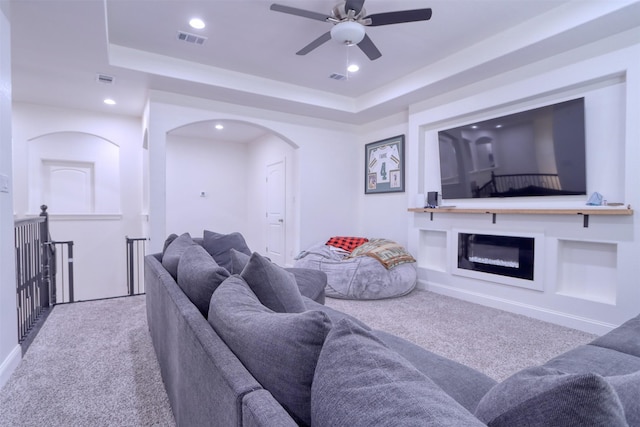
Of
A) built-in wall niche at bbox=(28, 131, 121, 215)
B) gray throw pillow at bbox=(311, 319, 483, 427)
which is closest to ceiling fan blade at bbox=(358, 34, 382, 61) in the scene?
gray throw pillow at bbox=(311, 319, 483, 427)

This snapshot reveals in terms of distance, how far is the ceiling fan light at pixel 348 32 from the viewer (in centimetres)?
269

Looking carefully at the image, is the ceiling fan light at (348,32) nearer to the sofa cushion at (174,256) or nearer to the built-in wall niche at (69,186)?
the sofa cushion at (174,256)

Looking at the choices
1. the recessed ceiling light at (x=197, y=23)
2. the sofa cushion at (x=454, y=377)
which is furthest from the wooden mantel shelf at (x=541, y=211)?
the recessed ceiling light at (x=197, y=23)

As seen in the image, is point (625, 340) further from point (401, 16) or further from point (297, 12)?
point (297, 12)

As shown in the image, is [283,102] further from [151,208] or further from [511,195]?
[511,195]

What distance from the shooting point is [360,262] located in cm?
407

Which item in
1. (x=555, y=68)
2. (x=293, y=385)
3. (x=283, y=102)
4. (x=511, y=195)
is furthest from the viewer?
(x=283, y=102)

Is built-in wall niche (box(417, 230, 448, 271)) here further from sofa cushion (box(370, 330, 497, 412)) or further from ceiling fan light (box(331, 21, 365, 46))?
sofa cushion (box(370, 330, 497, 412))

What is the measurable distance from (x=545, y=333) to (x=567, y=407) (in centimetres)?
303

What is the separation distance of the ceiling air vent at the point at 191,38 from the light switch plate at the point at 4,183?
1.98 m

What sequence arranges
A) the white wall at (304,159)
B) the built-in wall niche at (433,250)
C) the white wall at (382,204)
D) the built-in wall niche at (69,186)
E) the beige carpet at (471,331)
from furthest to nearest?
the built-in wall niche at (69,186)
the white wall at (382,204)
the built-in wall niche at (433,250)
the white wall at (304,159)
the beige carpet at (471,331)

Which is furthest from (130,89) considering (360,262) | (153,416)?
(153,416)

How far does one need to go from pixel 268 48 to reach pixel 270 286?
3.00 metres

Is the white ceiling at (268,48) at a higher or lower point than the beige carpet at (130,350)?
higher
